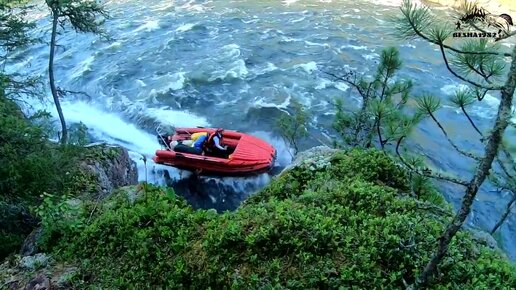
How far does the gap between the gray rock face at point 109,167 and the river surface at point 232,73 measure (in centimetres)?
243

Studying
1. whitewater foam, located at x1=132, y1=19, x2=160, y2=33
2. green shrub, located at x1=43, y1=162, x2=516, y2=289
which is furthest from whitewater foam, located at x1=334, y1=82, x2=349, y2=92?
green shrub, located at x1=43, y1=162, x2=516, y2=289

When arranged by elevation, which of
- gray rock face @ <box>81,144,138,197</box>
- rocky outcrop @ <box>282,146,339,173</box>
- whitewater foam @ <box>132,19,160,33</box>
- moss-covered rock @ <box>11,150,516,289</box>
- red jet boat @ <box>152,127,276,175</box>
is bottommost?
red jet boat @ <box>152,127,276,175</box>

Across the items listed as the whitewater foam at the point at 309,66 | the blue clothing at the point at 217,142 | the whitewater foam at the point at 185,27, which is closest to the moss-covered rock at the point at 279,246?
the blue clothing at the point at 217,142

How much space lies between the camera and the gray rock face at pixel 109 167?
8.56 meters

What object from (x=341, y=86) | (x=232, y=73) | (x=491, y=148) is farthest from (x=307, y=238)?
(x=232, y=73)

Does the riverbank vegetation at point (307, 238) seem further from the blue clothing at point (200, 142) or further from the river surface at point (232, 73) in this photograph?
the river surface at point (232, 73)

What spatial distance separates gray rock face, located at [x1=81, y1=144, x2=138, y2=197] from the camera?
337 inches

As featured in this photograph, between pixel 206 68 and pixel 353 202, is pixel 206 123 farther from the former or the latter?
pixel 353 202

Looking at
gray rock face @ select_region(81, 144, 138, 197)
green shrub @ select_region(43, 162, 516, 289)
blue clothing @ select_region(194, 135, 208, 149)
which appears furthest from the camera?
blue clothing @ select_region(194, 135, 208, 149)

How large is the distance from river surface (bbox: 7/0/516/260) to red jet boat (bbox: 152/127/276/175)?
1.52 ft

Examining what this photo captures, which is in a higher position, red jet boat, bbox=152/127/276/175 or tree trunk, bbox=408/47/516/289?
tree trunk, bbox=408/47/516/289

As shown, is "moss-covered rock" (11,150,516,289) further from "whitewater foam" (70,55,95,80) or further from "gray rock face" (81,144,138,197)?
"whitewater foam" (70,55,95,80)

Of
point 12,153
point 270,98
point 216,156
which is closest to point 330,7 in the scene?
point 270,98

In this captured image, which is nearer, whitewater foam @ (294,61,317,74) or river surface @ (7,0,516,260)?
river surface @ (7,0,516,260)
